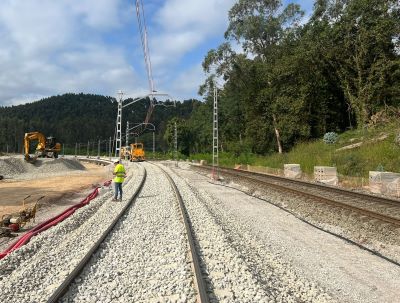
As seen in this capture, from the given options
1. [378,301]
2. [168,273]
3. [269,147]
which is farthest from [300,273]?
[269,147]

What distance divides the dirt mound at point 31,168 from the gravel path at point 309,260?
30.0 meters

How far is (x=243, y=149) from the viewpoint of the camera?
59.3 metres

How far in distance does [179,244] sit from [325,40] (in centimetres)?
4527

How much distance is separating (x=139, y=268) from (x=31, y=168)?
3903cm

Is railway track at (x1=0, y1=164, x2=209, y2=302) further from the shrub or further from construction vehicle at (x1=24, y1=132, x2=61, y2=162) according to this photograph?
construction vehicle at (x1=24, y1=132, x2=61, y2=162)

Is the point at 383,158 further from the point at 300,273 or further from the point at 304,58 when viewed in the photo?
the point at 304,58

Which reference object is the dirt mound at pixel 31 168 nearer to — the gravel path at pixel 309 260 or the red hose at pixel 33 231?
the red hose at pixel 33 231

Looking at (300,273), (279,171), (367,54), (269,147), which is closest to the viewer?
(300,273)

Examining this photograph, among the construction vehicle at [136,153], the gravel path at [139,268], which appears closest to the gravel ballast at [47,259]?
the gravel path at [139,268]

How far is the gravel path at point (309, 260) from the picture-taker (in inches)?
286

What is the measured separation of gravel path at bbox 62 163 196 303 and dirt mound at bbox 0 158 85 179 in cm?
2941

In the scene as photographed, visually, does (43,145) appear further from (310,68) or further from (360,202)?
(360,202)

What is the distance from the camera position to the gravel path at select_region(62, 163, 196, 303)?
6.24 metres

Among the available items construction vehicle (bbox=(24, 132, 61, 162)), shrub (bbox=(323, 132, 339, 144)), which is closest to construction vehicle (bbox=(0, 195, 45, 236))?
shrub (bbox=(323, 132, 339, 144))
